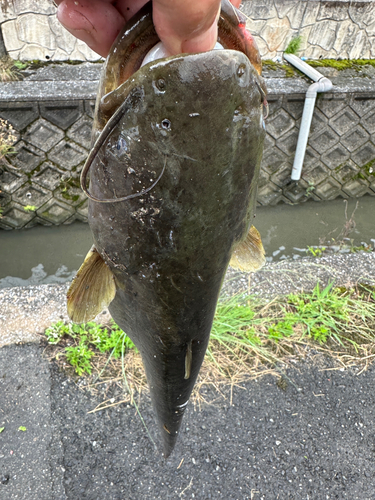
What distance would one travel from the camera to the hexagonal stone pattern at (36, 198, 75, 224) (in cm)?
514

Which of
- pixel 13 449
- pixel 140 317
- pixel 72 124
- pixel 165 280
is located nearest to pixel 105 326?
pixel 13 449

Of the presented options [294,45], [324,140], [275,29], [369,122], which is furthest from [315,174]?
[275,29]

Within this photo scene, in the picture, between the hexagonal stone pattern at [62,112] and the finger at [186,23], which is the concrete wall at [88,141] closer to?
the hexagonal stone pattern at [62,112]

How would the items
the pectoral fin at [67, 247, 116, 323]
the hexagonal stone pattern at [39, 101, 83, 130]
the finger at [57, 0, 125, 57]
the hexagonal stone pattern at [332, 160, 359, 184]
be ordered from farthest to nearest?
the hexagonal stone pattern at [332, 160, 359, 184] → the hexagonal stone pattern at [39, 101, 83, 130] → the pectoral fin at [67, 247, 116, 323] → the finger at [57, 0, 125, 57]

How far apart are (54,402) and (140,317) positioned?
148 centimetres

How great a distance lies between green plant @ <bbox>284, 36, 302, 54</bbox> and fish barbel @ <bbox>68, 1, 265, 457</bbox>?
6123 mm

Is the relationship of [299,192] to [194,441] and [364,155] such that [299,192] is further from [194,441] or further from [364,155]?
[194,441]

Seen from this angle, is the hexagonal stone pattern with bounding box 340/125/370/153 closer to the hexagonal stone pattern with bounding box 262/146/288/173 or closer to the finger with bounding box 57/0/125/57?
the hexagonal stone pattern with bounding box 262/146/288/173

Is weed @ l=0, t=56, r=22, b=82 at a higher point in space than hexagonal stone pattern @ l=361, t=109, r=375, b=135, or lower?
higher

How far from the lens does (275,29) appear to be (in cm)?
598

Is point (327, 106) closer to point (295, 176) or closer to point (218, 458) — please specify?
point (295, 176)

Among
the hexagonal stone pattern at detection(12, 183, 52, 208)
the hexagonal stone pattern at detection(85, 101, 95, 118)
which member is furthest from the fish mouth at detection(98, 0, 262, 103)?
the hexagonal stone pattern at detection(12, 183, 52, 208)

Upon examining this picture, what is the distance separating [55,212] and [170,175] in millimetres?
4726

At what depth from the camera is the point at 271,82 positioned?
533 cm
